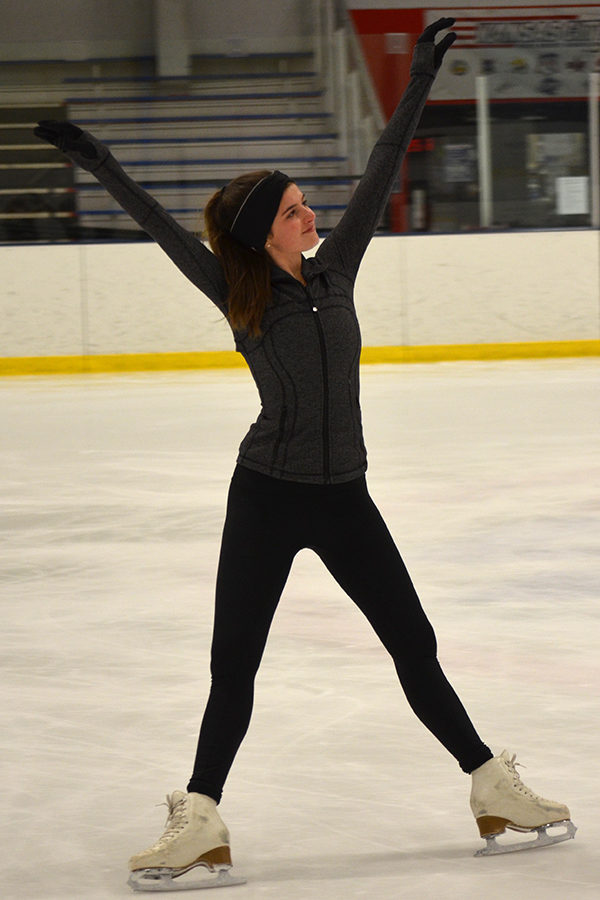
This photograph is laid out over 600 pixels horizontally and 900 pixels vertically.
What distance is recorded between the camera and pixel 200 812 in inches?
85.1

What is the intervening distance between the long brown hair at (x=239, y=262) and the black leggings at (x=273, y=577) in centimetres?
24

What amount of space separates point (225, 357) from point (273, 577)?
9.59m

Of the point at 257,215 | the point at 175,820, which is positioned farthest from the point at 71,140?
the point at 175,820

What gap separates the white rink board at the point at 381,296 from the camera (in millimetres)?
11539

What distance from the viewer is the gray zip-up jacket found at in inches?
84.7

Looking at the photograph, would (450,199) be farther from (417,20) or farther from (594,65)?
(417,20)

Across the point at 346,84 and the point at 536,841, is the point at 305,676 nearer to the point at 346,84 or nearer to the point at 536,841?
the point at 536,841

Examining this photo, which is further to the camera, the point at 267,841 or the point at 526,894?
the point at 267,841

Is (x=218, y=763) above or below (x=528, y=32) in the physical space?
below

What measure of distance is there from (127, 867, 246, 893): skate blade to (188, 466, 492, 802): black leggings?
0.12 m

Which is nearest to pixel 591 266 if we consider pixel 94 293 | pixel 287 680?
pixel 94 293

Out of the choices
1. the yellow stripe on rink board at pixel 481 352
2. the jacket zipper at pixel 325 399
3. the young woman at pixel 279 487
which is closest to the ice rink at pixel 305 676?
the young woman at pixel 279 487

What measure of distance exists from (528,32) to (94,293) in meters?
4.36

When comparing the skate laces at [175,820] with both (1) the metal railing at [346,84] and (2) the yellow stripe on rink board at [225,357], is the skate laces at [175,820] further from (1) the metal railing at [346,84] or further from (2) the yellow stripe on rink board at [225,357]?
(1) the metal railing at [346,84]
